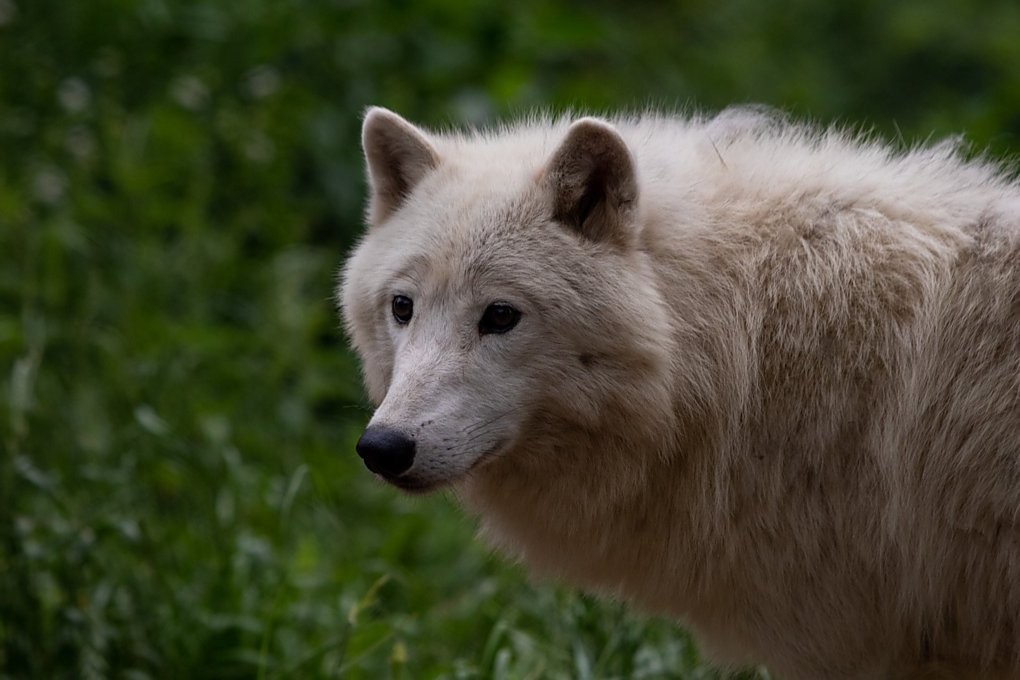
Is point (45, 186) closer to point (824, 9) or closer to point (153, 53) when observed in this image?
point (153, 53)

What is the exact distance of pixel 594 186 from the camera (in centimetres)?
382

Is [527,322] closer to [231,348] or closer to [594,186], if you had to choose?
[594,186]

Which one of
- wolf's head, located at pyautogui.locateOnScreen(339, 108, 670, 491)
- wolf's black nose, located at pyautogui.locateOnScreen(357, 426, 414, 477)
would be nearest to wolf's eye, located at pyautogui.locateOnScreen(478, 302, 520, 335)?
wolf's head, located at pyautogui.locateOnScreen(339, 108, 670, 491)

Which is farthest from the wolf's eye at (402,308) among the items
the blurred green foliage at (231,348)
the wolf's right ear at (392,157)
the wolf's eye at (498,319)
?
the blurred green foliage at (231,348)

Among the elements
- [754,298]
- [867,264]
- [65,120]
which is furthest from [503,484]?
[65,120]

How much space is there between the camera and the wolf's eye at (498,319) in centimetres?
377

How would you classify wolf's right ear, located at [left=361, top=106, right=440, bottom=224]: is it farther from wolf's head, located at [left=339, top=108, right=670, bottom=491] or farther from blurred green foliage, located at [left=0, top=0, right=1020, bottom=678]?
blurred green foliage, located at [left=0, top=0, right=1020, bottom=678]

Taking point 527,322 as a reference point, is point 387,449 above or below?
below

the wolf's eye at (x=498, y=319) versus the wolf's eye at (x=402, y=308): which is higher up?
the wolf's eye at (x=498, y=319)

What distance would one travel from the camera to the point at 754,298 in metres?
3.81

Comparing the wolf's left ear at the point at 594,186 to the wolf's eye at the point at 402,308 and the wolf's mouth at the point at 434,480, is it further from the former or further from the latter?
the wolf's mouth at the point at 434,480

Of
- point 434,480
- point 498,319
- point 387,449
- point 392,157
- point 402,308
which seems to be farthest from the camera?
point 392,157

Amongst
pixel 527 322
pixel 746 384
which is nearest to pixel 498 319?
pixel 527 322

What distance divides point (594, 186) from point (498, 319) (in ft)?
1.65
